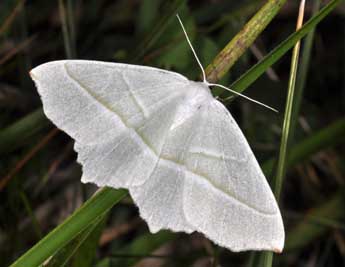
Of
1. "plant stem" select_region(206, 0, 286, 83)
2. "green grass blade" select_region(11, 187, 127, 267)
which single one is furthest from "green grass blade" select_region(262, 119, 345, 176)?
"green grass blade" select_region(11, 187, 127, 267)

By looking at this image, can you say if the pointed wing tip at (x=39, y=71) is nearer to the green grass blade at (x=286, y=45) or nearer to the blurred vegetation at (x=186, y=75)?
the blurred vegetation at (x=186, y=75)

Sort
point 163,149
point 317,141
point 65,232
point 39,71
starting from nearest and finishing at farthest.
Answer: point 65,232 → point 39,71 → point 163,149 → point 317,141

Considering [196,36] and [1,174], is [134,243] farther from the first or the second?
[196,36]

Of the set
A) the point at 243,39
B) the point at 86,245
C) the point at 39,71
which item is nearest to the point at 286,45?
the point at 243,39

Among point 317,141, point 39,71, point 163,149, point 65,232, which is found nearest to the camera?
point 65,232

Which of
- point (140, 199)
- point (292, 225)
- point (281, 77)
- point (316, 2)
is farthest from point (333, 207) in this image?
point (140, 199)

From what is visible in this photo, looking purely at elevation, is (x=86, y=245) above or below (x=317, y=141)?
above

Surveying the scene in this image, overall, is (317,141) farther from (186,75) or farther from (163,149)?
(163,149)
